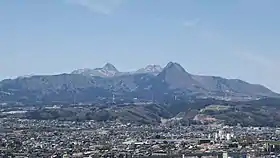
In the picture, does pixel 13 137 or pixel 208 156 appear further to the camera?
pixel 13 137

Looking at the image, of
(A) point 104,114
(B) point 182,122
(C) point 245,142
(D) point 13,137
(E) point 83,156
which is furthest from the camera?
(A) point 104,114

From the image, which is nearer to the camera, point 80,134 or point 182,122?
point 80,134

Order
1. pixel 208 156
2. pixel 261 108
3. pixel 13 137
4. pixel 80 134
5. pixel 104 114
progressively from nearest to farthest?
1. pixel 208 156
2. pixel 13 137
3. pixel 80 134
4. pixel 104 114
5. pixel 261 108

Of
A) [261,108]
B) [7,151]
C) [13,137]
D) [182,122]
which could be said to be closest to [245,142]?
[7,151]

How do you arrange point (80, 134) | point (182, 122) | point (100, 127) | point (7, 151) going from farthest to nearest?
point (182, 122), point (100, 127), point (80, 134), point (7, 151)

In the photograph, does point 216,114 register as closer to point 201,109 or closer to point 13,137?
point 201,109

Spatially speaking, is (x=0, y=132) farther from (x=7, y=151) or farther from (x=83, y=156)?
(x=83, y=156)

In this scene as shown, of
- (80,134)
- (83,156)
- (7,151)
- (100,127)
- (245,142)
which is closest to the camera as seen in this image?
(83,156)

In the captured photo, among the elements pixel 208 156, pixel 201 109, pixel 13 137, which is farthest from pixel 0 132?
pixel 201 109
